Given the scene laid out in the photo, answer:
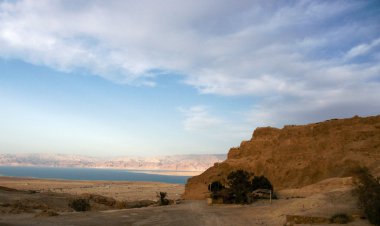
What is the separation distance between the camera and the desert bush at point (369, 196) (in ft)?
51.7

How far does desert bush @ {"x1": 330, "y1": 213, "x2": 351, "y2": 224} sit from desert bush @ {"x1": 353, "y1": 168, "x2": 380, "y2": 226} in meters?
0.85

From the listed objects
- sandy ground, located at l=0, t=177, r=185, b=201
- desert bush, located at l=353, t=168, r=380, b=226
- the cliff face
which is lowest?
sandy ground, located at l=0, t=177, r=185, b=201

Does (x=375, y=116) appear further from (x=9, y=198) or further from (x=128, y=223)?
(x=9, y=198)

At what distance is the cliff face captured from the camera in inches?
1578

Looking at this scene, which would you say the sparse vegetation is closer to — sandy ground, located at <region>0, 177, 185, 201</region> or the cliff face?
the cliff face

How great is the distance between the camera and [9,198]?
39500 millimetres

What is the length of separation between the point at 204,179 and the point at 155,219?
2616cm

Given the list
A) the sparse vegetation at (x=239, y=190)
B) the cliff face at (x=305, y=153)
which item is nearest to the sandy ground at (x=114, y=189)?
the cliff face at (x=305, y=153)

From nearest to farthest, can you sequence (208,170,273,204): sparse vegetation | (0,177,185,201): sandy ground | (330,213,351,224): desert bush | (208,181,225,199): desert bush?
(330,213,351,224): desert bush → (208,170,273,204): sparse vegetation → (208,181,225,199): desert bush → (0,177,185,201): sandy ground

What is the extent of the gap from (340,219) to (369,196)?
5.34ft

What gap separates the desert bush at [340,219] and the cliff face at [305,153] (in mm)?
20167

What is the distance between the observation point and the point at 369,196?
16703 millimetres

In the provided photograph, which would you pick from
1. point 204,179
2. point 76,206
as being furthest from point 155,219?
point 204,179

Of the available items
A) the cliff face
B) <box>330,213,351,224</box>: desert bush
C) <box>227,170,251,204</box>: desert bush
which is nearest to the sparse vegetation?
<box>227,170,251,204</box>: desert bush
